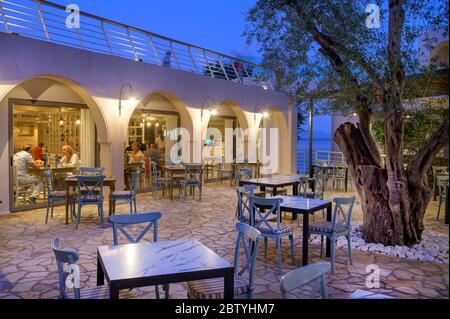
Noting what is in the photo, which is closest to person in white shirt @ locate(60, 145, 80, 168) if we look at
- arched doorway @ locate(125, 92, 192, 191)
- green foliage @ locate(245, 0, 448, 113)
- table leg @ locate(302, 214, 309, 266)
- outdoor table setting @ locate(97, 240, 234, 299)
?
arched doorway @ locate(125, 92, 192, 191)

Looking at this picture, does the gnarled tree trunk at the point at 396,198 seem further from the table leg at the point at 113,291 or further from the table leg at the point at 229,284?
the table leg at the point at 113,291

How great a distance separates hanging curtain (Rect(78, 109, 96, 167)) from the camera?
1107 cm

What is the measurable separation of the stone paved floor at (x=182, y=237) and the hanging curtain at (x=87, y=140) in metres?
2.43

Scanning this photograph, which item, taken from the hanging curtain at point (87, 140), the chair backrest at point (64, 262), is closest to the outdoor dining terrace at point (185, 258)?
the chair backrest at point (64, 262)

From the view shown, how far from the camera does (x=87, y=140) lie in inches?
439

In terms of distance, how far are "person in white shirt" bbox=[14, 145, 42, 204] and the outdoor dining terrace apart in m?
0.65

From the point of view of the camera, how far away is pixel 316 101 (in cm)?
689

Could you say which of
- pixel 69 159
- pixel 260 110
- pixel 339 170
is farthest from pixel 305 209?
pixel 260 110

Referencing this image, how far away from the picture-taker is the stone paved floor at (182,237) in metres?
4.34

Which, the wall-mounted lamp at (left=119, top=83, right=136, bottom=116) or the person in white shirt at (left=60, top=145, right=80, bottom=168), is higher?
the wall-mounted lamp at (left=119, top=83, right=136, bottom=116)

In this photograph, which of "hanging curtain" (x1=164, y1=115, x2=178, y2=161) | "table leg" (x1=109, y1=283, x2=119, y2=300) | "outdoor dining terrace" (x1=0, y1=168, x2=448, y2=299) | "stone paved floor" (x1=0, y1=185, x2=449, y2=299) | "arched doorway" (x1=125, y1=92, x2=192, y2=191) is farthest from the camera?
"hanging curtain" (x1=164, y1=115, x2=178, y2=161)

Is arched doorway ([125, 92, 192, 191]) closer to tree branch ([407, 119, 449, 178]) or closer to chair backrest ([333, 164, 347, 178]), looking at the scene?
chair backrest ([333, 164, 347, 178])

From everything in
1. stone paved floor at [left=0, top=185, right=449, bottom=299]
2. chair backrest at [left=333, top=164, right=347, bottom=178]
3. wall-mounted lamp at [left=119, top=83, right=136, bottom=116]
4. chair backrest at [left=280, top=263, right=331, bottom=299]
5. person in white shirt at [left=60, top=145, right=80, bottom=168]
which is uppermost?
wall-mounted lamp at [left=119, top=83, right=136, bottom=116]

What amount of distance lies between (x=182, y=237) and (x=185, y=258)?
3672 mm
